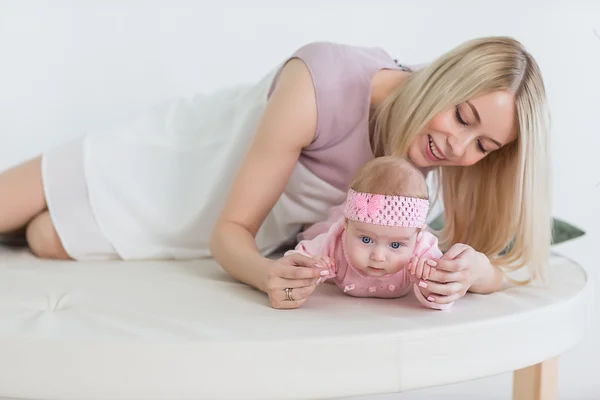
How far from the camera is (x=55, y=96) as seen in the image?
86.4 inches

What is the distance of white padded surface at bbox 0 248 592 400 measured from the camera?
104 centimetres

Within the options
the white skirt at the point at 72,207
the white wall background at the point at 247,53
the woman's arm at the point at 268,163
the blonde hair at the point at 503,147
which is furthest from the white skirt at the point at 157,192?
the white wall background at the point at 247,53

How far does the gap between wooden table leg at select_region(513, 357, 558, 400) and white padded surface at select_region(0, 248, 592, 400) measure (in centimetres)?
17

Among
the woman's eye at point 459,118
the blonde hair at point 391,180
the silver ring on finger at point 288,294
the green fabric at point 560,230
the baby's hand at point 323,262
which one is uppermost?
the woman's eye at point 459,118

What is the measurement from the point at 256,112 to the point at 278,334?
704 mm

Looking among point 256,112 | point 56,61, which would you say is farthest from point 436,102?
point 56,61

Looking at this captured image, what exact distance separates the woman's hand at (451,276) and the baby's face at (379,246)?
0.05 m

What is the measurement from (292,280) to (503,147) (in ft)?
1.82

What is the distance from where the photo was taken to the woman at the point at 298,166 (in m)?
1.36

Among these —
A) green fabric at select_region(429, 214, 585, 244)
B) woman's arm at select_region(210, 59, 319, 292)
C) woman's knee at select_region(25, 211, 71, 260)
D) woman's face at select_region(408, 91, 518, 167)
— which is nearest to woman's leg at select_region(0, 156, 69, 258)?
woman's knee at select_region(25, 211, 71, 260)

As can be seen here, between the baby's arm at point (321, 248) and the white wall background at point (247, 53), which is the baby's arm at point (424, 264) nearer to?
the baby's arm at point (321, 248)

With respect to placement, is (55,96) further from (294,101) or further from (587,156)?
(587,156)

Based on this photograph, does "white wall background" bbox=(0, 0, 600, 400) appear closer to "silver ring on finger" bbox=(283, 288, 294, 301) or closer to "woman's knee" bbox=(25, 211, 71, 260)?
"woman's knee" bbox=(25, 211, 71, 260)

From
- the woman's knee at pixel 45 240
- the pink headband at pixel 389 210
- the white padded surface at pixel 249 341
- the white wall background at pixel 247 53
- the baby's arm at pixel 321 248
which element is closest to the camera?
the white padded surface at pixel 249 341
